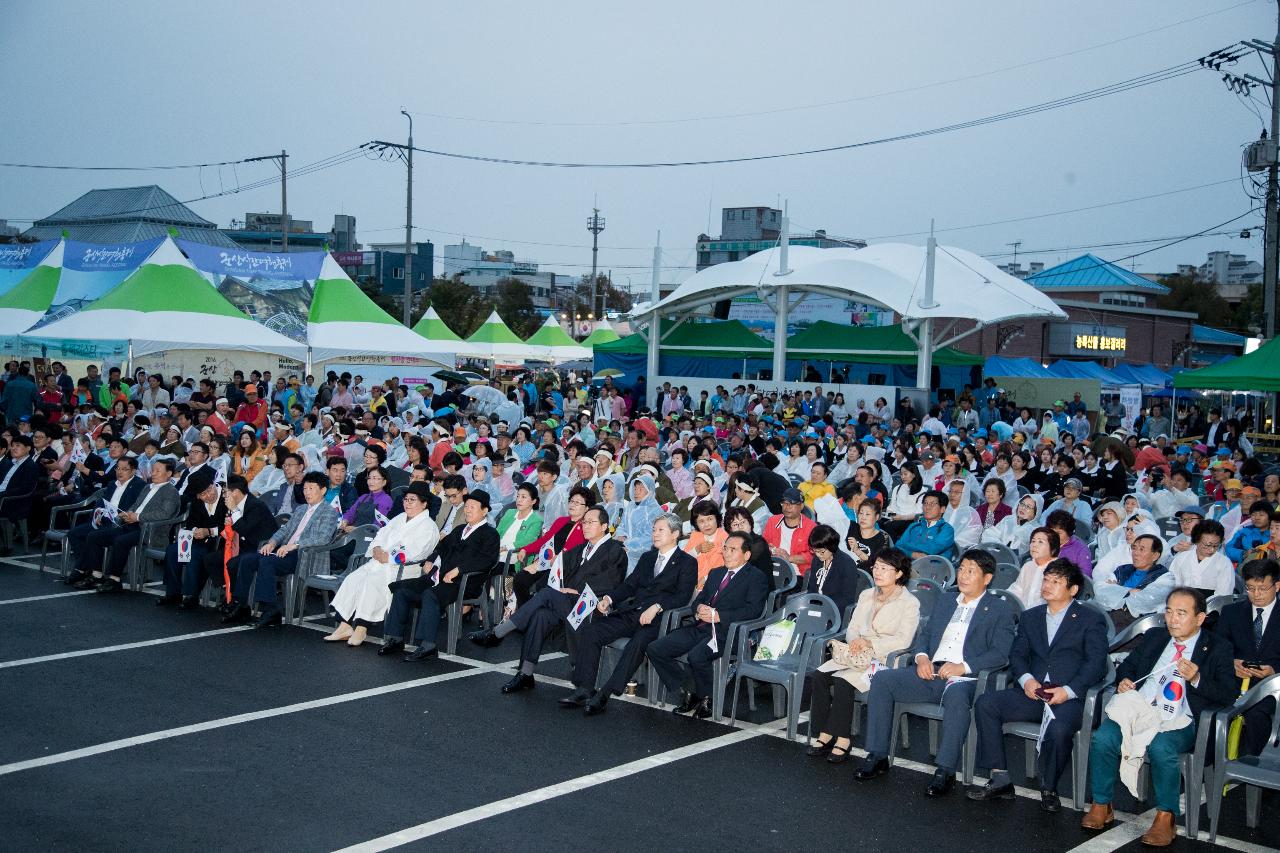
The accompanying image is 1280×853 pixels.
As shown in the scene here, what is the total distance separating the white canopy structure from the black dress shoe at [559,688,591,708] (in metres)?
20.2

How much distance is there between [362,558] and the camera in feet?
31.2

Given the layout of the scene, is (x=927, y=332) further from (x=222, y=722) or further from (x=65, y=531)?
(x=222, y=722)

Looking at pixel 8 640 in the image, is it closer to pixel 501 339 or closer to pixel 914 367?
pixel 914 367

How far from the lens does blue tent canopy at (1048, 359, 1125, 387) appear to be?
3459 centimetres

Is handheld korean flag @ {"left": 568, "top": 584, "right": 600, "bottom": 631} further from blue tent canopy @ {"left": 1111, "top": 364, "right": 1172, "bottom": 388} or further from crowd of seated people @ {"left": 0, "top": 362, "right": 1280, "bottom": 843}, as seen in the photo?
blue tent canopy @ {"left": 1111, "top": 364, "right": 1172, "bottom": 388}

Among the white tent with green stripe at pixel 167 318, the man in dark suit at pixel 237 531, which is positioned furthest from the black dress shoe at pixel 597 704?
the white tent with green stripe at pixel 167 318

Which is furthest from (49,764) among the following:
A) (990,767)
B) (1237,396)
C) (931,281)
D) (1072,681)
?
(1237,396)

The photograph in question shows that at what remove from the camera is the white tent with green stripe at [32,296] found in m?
23.8

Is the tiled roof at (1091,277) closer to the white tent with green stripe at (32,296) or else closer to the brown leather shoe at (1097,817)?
the white tent with green stripe at (32,296)

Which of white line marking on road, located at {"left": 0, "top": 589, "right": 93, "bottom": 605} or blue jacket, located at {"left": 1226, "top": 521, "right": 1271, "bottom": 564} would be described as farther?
white line marking on road, located at {"left": 0, "top": 589, "right": 93, "bottom": 605}

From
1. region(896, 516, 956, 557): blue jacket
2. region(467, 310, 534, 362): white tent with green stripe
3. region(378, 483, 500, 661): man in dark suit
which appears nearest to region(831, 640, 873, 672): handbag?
region(896, 516, 956, 557): blue jacket

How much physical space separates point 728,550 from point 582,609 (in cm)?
108

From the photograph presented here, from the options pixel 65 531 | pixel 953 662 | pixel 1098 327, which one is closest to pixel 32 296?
pixel 65 531

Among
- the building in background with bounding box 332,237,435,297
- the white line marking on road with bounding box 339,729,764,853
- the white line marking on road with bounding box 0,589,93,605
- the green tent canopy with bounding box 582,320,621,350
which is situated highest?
the building in background with bounding box 332,237,435,297
